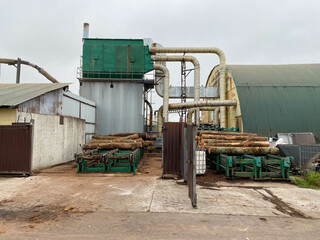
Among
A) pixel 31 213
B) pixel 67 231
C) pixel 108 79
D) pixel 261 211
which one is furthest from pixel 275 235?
pixel 108 79

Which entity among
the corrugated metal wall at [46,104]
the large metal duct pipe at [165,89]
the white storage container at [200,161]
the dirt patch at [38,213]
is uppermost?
the large metal duct pipe at [165,89]

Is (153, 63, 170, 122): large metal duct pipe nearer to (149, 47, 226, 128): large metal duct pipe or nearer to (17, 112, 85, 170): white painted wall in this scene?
(149, 47, 226, 128): large metal duct pipe

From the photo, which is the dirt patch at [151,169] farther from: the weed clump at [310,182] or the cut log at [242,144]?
the weed clump at [310,182]

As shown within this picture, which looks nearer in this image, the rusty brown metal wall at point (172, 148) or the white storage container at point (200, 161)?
the rusty brown metal wall at point (172, 148)

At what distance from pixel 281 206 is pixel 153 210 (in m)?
3.48

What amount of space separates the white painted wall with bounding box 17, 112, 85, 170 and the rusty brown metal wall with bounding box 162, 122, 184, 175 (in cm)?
671

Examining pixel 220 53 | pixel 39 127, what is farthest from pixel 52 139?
pixel 220 53

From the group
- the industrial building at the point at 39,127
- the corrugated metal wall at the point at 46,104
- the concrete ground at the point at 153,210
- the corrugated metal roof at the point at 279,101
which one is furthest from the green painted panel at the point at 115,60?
the concrete ground at the point at 153,210

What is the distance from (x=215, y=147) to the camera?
361 inches

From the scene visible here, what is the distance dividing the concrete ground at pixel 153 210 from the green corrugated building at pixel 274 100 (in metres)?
10.6

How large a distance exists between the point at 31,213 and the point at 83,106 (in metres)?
11.8

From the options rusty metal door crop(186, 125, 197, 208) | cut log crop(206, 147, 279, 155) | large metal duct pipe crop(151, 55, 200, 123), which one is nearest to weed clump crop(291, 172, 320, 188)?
cut log crop(206, 147, 279, 155)

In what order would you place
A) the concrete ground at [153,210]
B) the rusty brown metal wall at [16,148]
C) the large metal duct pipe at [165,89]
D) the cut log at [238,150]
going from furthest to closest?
the large metal duct pipe at [165,89]
the cut log at [238,150]
the rusty brown metal wall at [16,148]
the concrete ground at [153,210]

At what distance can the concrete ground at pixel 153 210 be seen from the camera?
3.61 meters
